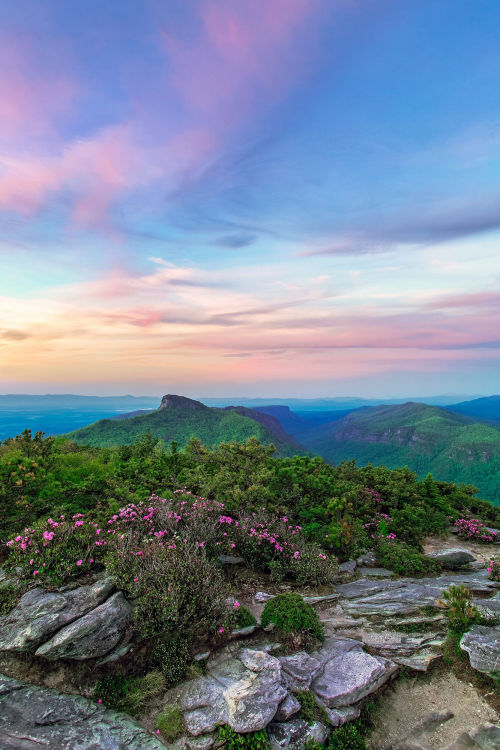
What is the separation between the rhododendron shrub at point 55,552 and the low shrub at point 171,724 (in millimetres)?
3477

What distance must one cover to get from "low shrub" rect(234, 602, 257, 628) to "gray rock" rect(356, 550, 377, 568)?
5520 millimetres

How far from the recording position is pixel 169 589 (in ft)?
25.8

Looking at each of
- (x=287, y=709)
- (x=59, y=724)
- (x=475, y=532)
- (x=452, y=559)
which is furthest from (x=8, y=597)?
(x=475, y=532)

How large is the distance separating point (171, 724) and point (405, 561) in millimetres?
8629

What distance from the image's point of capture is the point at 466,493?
21.4 metres

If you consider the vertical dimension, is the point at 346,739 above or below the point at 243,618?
below

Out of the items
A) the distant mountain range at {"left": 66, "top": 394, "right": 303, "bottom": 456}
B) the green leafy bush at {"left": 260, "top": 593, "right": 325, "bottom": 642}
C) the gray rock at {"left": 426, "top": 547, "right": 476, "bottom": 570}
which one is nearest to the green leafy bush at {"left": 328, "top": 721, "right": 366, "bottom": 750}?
the green leafy bush at {"left": 260, "top": 593, "right": 325, "bottom": 642}

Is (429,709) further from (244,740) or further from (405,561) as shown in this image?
(405,561)

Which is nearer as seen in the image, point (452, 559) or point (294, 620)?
point (294, 620)

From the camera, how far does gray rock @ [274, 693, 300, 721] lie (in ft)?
21.9

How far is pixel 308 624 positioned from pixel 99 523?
245 inches

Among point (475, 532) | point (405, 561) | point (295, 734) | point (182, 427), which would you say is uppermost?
point (405, 561)

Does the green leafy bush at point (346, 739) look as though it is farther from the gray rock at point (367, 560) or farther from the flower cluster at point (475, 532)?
the flower cluster at point (475, 532)

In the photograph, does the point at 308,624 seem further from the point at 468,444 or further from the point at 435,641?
the point at 468,444
